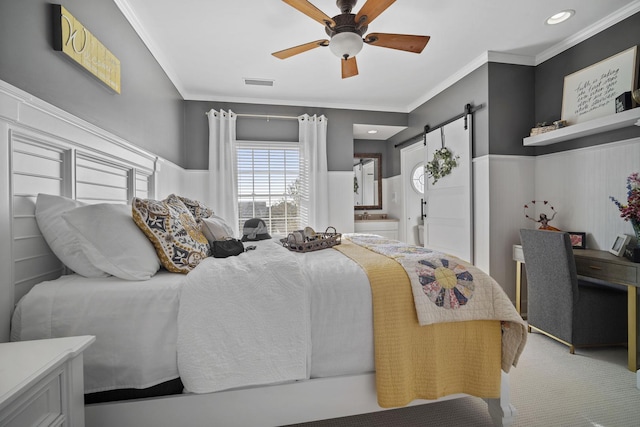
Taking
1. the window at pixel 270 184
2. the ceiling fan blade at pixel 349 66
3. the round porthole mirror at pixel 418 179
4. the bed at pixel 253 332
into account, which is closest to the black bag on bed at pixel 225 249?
the bed at pixel 253 332

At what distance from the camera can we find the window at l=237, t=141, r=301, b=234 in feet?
13.5

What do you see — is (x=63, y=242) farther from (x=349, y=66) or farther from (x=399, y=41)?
(x=399, y=41)

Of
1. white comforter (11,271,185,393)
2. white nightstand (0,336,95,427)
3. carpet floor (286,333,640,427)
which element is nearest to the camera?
white nightstand (0,336,95,427)

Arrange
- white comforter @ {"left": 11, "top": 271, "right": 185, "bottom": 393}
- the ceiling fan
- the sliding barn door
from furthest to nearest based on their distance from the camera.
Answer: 1. the sliding barn door
2. the ceiling fan
3. white comforter @ {"left": 11, "top": 271, "right": 185, "bottom": 393}

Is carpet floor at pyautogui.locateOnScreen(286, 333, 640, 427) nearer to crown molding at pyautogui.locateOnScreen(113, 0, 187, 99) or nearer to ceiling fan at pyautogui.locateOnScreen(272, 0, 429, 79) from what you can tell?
ceiling fan at pyautogui.locateOnScreen(272, 0, 429, 79)

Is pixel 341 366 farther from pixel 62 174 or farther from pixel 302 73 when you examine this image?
pixel 302 73

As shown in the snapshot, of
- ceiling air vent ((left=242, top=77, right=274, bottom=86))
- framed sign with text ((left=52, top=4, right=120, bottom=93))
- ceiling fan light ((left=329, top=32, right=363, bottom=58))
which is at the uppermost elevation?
ceiling air vent ((left=242, top=77, right=274, bottom=86))

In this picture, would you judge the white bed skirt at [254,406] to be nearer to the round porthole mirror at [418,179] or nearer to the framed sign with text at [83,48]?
the framed sign with text at [83,48]

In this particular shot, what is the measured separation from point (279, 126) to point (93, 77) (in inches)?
104

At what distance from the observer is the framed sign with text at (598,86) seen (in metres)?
2.25

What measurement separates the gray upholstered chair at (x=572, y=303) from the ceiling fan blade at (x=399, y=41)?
1.72 metres

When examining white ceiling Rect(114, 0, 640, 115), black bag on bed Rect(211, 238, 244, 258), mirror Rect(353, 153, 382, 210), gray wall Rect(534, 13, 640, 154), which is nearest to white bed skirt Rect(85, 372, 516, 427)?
black bag on bed Rect(211, 238, 244, 258)

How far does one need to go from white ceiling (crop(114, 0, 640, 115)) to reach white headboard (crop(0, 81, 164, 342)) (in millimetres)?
1274

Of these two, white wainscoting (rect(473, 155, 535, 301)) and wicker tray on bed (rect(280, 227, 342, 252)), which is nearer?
wicker tray on bed (rect(280, 227, 342, 252))
